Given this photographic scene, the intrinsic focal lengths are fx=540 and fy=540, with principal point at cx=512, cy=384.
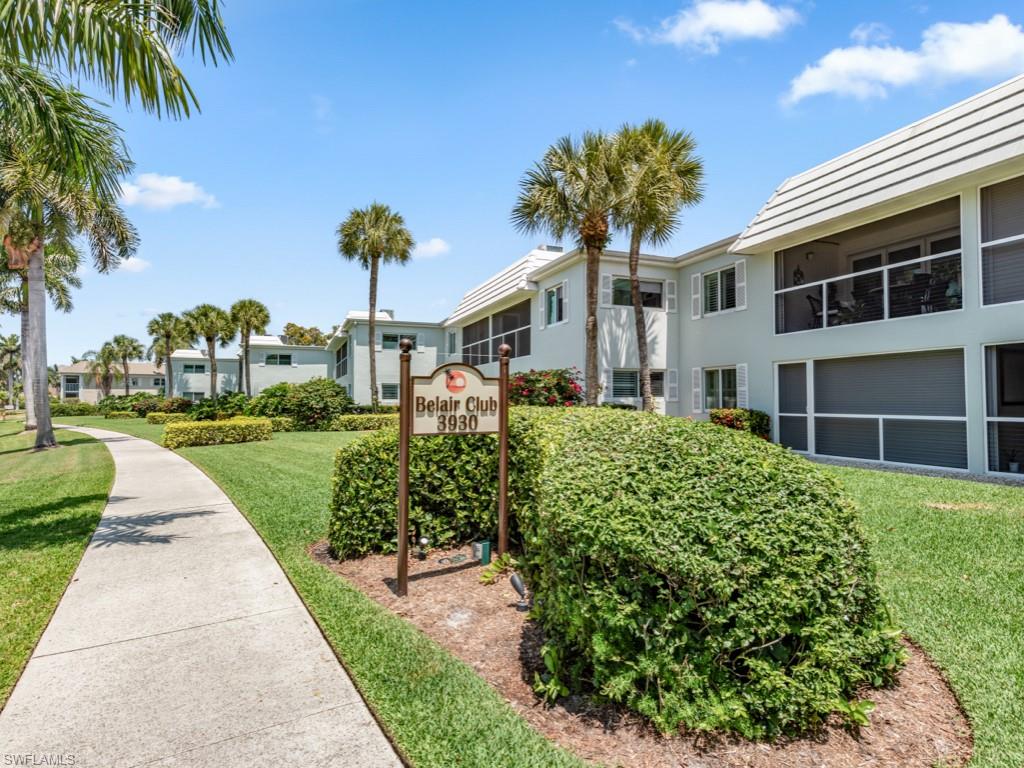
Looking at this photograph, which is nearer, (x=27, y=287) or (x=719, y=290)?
(x=719, y=290)

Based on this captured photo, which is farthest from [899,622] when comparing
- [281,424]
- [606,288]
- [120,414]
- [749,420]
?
[120,414]

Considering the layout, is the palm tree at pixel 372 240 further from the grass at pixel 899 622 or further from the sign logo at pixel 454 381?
the sign logo at pixel 454 381

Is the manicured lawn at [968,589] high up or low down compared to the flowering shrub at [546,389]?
down

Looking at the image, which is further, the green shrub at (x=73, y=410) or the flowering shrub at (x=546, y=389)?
the green shrub at (x=73, y=410)

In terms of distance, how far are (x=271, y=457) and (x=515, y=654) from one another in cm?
1251

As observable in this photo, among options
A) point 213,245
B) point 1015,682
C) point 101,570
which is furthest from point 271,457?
point 1015,682

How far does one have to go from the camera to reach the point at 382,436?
19.1 ft

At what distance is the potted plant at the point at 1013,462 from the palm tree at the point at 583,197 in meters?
9.00

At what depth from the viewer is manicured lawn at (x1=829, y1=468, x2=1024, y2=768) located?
2820 mm

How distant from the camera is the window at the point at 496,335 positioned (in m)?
22.3

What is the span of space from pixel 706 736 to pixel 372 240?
25.4 meters

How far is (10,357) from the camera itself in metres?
68.9

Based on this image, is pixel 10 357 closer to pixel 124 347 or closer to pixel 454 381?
pixel 124 347

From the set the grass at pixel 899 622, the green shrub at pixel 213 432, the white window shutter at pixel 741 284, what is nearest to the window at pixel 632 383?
the white window shutter at pixel 741 284
